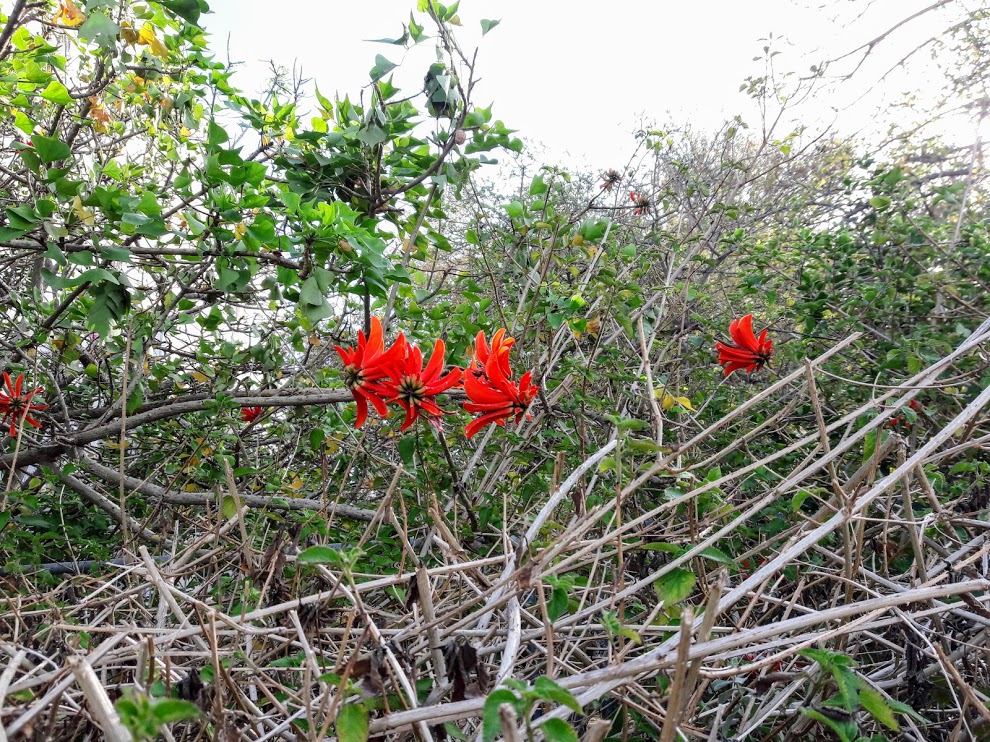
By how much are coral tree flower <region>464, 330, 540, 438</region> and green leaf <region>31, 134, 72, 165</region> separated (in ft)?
2.87

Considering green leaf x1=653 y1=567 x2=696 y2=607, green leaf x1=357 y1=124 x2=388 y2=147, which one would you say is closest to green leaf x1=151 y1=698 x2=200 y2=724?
green leaf x1=653 y1=567 x2=696 y2=607

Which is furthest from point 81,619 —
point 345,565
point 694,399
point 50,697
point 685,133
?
point 685,133

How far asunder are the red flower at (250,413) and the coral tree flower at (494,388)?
3.55ft

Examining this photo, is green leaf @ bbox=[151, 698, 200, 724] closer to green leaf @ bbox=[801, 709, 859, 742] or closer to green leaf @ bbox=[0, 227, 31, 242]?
green leaf @ bbox=[801, 709, 859, 742]

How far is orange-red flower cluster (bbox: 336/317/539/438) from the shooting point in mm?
1279

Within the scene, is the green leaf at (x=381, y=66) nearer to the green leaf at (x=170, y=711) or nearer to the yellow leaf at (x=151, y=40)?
the yellow leaf at (x=151, y=40)

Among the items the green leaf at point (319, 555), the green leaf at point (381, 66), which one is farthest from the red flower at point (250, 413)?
the green leaf at point (319, 555)

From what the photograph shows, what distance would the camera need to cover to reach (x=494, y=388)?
4.23ft

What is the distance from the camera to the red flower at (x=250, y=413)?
2.14 meters

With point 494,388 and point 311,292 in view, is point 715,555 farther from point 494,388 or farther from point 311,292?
point 311,292

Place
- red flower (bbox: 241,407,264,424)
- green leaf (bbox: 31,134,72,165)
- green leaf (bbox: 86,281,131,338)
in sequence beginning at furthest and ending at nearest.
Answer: red flower (bbox: 241,407,264,424)
green leaf (bbox: 86,281,131,338)
green leaf (bbox: 31,134,72,165)

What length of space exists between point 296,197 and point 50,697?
3.20 feet

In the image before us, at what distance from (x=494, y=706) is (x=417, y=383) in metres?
0.83

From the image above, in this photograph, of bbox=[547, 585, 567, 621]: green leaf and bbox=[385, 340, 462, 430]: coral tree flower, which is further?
bbox=[385, 340, 462, 430]: coral tree flower
